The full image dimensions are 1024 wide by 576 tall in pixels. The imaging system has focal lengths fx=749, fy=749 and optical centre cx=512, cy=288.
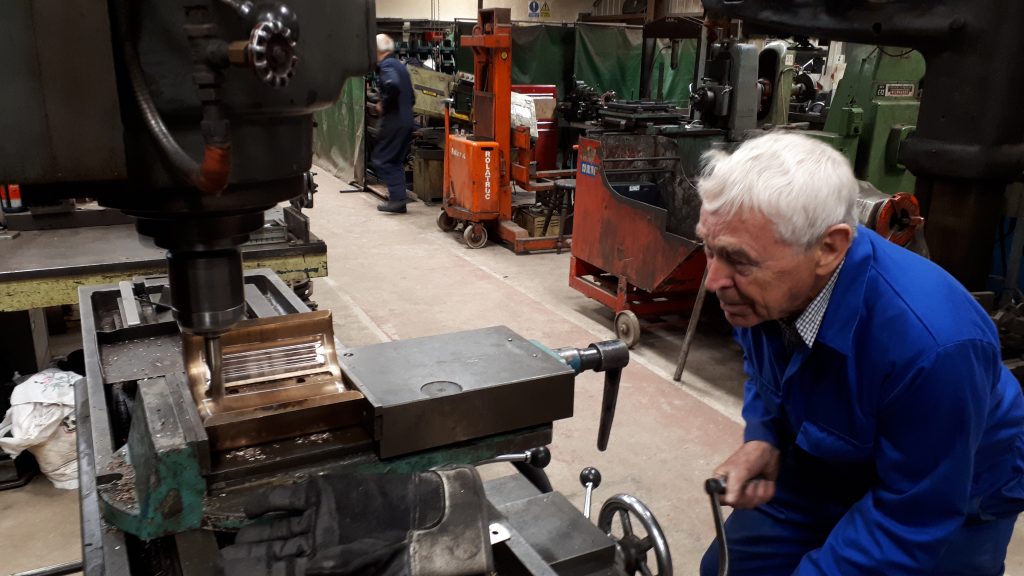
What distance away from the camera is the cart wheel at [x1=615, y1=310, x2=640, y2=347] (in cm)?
310

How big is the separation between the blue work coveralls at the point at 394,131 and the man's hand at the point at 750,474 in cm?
448

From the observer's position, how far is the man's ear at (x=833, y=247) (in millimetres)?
961

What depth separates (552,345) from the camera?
3.15m

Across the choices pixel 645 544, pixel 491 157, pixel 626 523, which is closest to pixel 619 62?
pixel 491 157

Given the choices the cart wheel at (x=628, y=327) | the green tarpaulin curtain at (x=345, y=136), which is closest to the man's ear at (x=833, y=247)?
the cart wheel at (x=628, y=327)

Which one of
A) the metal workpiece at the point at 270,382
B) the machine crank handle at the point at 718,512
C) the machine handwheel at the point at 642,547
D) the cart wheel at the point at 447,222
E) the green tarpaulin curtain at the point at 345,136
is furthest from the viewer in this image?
the green tarpaulin curtain at the point at 345,136

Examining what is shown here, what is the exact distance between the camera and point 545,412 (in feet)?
3.03

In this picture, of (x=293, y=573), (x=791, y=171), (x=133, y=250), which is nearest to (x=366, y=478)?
(x=293, y=573)

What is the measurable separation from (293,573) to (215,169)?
0.38 metres

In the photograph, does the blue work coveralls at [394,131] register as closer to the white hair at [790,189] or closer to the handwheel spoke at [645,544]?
the handwheel spoke at [645,544]

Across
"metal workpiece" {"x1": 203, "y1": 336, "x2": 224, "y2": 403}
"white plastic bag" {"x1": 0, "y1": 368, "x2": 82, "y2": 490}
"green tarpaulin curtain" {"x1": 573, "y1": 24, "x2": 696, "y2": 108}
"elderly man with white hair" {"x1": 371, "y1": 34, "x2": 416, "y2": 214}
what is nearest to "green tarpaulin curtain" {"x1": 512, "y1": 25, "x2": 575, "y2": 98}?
"green tarpaulin curtain" {"x1": 573, "y1": 24, "x2": 696, "y2": 108}

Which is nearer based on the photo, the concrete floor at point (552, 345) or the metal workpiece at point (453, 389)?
the metal workpiece at point (453, 389)

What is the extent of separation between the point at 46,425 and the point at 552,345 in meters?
1.83

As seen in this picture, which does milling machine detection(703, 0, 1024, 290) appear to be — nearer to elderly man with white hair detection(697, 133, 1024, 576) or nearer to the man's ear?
elderly man with white hair detection(697, 133, 1024, 576)
